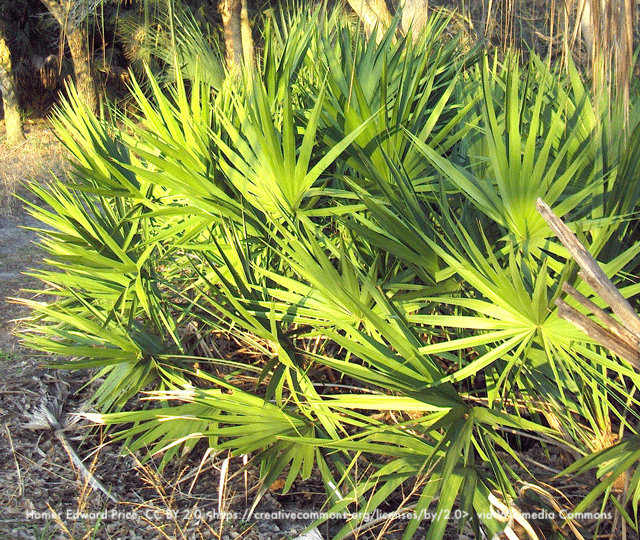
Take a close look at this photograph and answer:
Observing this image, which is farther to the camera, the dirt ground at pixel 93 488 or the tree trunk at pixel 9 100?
the tree trunk at pixel 9 100

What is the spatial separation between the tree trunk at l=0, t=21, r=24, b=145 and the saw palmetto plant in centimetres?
870

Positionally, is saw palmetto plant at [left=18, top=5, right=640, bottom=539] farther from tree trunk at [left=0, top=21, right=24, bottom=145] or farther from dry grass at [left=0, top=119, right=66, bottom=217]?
tree trunk at [left=0, top=21, right=24, bottom=145]

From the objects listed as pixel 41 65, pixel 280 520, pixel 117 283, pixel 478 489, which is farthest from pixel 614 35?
pixel 41 65

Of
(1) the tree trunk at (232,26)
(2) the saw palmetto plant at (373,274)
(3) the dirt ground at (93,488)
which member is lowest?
(3) the dirt ground at (93,488)

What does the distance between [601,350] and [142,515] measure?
1.90 meters

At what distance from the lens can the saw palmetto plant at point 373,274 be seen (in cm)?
205

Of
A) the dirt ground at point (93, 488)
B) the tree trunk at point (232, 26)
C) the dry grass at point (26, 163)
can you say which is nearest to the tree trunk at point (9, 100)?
the dry grass at point (26, 163)

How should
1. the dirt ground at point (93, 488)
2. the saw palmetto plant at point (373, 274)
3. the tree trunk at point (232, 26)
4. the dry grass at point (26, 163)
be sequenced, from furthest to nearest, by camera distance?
the dry grass at point (26, 163) < the tree trunk at point (232, 26) < the dirt ground at point (93, 488) < the saw palmetto plant at point (373, 274)

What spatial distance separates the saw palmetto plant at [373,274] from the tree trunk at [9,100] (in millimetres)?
8704

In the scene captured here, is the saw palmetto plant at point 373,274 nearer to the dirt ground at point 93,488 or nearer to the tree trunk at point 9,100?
the dirt ground at point 93,488

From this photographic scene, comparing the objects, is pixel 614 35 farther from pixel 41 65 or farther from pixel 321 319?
pixel 41 65

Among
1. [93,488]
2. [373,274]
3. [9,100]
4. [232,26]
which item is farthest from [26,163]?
[373,274]

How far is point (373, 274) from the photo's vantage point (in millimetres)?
2404

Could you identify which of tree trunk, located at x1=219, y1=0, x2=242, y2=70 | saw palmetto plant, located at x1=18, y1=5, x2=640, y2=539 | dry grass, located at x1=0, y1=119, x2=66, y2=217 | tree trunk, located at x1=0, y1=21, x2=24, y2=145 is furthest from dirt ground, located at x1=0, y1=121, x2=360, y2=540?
tree trunk, located at x1=0, y1=21, x2=24, y2=145
